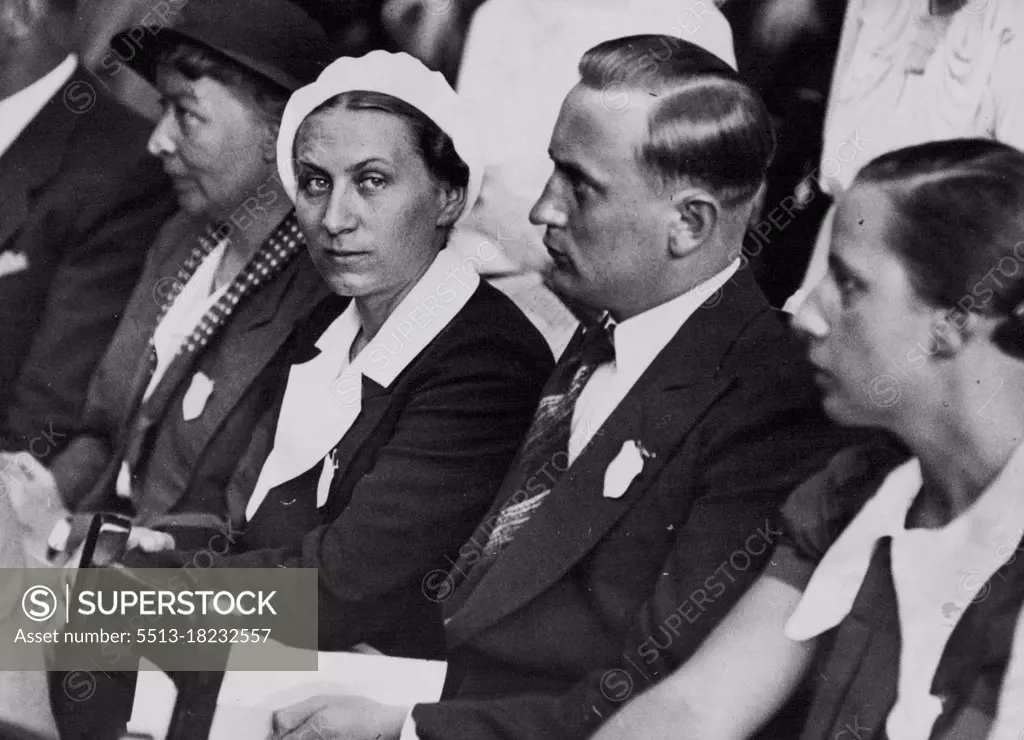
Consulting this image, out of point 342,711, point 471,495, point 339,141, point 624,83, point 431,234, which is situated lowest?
point 342,711

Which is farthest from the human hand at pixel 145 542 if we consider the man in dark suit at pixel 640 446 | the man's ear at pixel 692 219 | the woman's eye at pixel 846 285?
the woman's eye at pixel 846 285

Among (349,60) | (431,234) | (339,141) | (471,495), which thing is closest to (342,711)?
(471,495)

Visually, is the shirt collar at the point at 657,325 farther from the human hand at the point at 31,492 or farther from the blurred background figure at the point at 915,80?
the human hand at the point at 31,492

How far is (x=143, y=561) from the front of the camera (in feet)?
12.5

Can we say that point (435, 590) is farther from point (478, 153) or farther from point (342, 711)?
point (478, 153)

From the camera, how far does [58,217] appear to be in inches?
160

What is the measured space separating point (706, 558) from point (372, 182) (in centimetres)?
138

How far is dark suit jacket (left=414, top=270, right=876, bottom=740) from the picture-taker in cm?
345

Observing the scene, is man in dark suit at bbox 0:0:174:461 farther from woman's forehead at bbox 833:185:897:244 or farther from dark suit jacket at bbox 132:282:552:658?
woman's forehead at bbox 833:185:897:244

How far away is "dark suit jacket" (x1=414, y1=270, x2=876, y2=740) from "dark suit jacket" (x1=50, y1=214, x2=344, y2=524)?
89cm

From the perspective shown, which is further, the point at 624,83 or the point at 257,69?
the point at 257,69

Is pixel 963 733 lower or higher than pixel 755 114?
lower

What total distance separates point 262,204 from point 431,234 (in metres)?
0.55

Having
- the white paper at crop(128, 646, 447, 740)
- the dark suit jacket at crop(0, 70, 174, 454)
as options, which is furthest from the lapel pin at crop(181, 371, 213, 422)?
the white paper at crop(128, 646, 447, 740)
